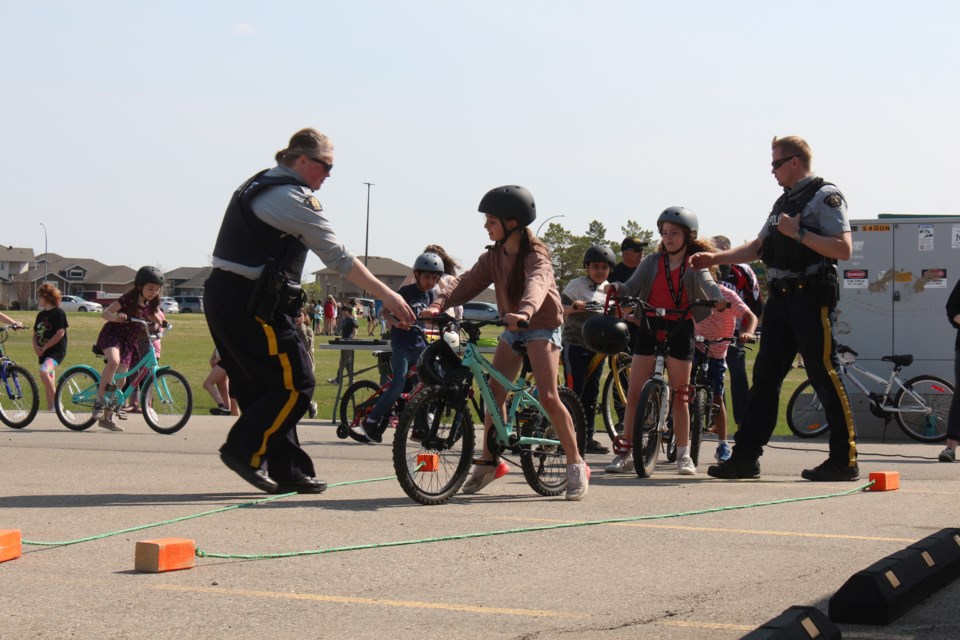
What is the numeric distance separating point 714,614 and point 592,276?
7.89 meters

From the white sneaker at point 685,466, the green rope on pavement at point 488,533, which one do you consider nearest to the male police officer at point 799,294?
the white sneaker at point 685,466

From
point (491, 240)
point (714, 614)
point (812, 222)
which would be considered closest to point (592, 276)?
point (812, 222)

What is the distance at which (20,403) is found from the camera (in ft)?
48.2

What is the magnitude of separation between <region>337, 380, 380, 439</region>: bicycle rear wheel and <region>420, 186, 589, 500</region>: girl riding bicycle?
4.92 metres

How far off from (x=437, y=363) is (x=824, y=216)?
9.96 ft

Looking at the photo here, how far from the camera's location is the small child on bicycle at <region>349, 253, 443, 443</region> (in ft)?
42.3

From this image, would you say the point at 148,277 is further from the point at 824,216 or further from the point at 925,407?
the point at 925,407

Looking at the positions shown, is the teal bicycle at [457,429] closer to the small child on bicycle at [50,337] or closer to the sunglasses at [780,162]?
the sunglasses at [780,162]

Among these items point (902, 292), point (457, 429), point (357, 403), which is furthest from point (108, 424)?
point (902, 292)

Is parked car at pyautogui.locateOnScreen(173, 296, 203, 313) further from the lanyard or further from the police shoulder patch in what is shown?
the police shoulder patch

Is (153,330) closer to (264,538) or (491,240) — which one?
(491,240)

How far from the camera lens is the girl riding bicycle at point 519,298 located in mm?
8133

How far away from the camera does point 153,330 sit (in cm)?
1497

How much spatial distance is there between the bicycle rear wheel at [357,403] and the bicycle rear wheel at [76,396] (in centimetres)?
270
